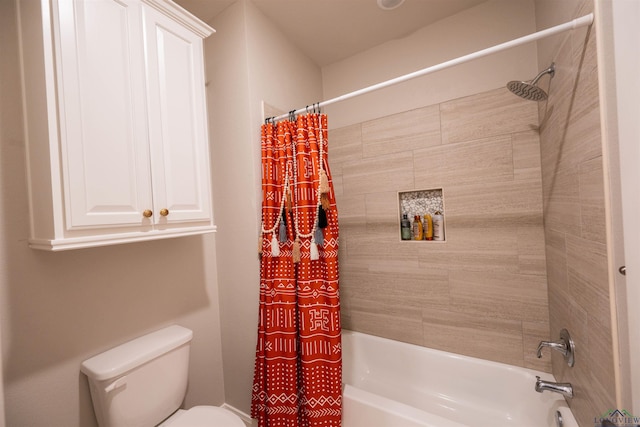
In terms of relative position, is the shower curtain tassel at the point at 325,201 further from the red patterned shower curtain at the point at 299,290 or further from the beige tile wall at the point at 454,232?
the beige tile wall at the point at 454,232

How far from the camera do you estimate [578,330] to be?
959 mm

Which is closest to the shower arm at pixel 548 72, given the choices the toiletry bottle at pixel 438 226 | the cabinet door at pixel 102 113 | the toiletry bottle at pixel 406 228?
the toiletry bottle at pixel 438 226

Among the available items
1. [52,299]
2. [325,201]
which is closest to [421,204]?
[325,201]

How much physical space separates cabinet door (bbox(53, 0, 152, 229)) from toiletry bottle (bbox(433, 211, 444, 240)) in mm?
1634

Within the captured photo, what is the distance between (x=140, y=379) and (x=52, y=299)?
1.56ft

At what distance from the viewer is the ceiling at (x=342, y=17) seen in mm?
1516

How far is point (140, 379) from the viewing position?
1.06 m

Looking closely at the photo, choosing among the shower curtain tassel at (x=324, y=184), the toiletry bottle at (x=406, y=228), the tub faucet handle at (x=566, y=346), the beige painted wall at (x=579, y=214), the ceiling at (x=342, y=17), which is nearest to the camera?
the beige painted wall at (x=579, y=214)

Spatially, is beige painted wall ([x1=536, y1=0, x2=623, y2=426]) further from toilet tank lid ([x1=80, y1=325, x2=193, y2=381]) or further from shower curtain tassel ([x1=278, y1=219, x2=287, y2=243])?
toilet tank lid ([x1=80, y1=325, x2=193, y2=381])

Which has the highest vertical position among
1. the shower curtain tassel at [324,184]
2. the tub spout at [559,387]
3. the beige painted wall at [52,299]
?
the shower curtain tassel at [324,184]

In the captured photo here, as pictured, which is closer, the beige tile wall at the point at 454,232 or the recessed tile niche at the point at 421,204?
the beige tile wall at the point at 454,232

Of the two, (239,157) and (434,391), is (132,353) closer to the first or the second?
(239,157)

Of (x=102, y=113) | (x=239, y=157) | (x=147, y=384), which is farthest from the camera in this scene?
(x=239, y=157)

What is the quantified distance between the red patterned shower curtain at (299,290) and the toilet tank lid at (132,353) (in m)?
0.44
